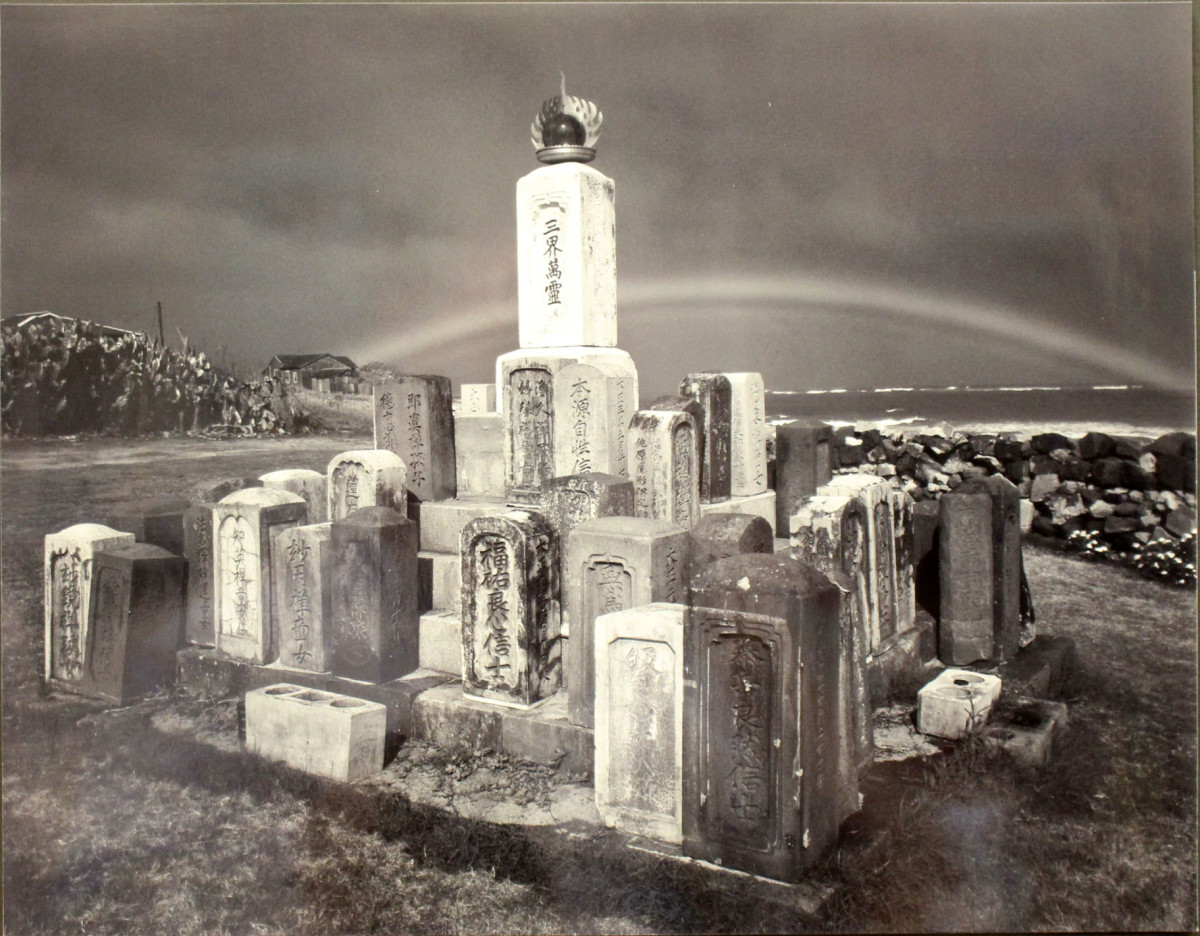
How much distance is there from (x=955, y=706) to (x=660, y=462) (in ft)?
9.19

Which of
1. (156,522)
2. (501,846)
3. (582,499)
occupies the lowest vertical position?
(501,846)

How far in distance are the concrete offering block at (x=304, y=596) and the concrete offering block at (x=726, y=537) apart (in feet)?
7.61

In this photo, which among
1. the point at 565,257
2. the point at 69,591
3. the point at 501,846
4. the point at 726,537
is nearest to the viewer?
the point at 501,846

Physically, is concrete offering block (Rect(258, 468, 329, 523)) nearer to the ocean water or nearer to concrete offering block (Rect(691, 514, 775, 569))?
concrete offering block (Rect(691, 514, 775, 569))

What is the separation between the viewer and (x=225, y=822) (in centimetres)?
430

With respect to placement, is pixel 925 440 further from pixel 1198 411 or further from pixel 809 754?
pixel 809 754

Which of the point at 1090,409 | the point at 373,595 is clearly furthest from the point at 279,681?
the point at 1090,409

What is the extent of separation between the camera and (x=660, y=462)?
6695mm

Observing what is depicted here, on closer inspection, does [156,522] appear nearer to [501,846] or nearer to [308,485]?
[308,485]

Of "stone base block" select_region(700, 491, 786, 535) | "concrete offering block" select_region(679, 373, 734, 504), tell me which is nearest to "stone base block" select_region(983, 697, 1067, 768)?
"stone base block" select_region(700, 491, 786, 535)

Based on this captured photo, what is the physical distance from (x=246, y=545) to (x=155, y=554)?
24.0 inches

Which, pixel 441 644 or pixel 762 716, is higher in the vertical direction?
pixel 762 716

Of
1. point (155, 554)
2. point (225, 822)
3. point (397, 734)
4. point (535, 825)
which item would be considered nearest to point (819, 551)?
point (535, 825)

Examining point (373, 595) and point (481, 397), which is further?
point (481, 397)
